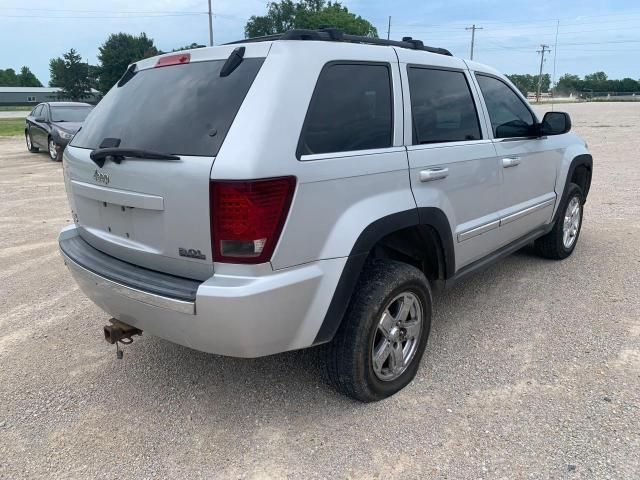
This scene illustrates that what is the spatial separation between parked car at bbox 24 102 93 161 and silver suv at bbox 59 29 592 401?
1145 cm

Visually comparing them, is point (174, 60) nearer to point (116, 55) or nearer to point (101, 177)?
point (101, 177)

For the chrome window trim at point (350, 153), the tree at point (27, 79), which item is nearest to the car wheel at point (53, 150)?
the chrome window trim at point (350, 153)

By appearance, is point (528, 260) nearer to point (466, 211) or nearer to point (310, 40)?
point (466, 211)

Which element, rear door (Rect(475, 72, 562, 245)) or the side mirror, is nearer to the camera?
rear door (Rect(475, 72, 562, 245))

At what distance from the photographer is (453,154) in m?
3.31

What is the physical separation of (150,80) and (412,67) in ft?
5.07

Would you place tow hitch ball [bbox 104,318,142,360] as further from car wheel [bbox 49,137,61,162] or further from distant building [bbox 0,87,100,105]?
distant building [bbox 0,87,100,105]

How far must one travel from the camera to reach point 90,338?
3.79 meters

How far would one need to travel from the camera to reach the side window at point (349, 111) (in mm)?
2527

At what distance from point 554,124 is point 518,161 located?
27.9 inches

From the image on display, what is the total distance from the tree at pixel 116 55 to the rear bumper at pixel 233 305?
75.2m

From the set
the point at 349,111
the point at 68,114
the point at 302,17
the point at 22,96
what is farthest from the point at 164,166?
the point at 22,96

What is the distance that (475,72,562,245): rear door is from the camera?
12.9 feet

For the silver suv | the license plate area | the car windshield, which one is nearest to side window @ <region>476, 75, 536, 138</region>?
the silver suv
